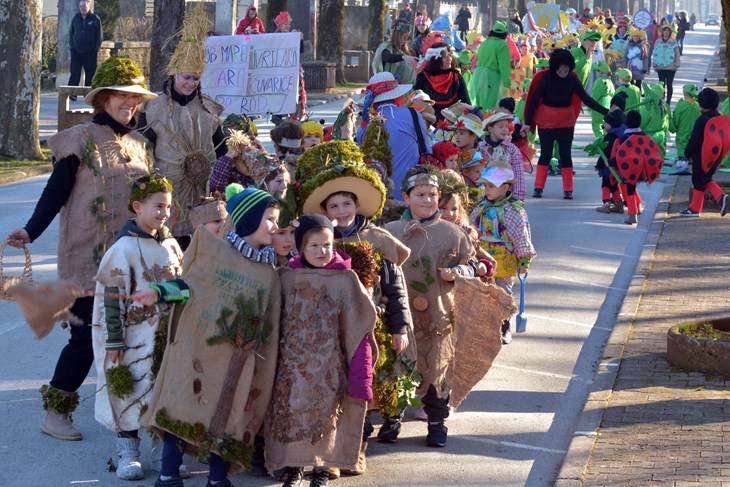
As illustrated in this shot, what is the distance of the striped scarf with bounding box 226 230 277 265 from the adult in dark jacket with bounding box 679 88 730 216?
1050 centimetres

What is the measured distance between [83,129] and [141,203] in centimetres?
77

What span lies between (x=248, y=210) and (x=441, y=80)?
7.86 metres

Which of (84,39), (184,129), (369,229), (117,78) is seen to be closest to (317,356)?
(369,229)

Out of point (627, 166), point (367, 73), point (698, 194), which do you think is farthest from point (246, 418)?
point (367, 73)

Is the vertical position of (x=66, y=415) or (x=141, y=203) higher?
(x=141, y=203)

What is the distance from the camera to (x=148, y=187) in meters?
6.43

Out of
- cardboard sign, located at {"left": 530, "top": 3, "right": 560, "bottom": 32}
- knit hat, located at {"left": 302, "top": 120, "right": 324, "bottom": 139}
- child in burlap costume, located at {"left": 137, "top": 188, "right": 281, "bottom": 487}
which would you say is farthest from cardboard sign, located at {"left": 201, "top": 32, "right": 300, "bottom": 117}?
cardboard sign, located at {"left": 530, "top": 3, "right": 560, "bottom": 32}

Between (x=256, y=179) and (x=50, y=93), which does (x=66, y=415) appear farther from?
(x=50, y=93)

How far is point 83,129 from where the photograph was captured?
22.9 feet

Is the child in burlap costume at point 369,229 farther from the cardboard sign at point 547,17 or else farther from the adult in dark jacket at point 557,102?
the cardboard sign at point 547,17

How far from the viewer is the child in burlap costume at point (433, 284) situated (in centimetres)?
710

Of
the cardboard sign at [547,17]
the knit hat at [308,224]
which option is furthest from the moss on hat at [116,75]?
the cardboard sign at [547,17]

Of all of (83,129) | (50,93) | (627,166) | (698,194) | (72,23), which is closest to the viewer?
(83,129)

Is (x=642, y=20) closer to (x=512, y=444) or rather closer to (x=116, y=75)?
(x=512, y=444)
